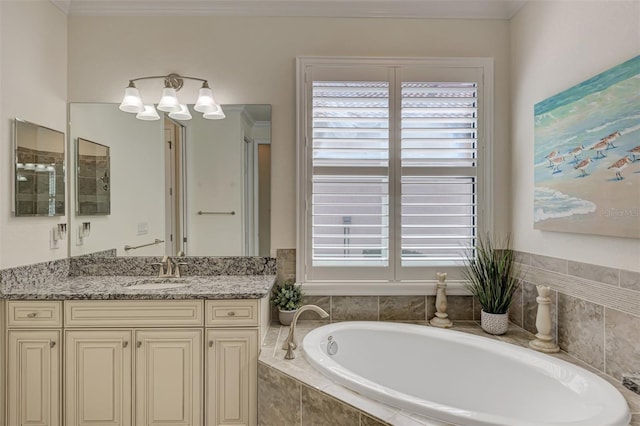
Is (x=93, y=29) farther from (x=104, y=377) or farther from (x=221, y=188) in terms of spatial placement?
(x=104, y=377)

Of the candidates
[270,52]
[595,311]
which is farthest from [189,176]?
[595,311]

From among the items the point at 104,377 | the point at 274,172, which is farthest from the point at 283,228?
the point at 104,377

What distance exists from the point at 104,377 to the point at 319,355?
115 cm

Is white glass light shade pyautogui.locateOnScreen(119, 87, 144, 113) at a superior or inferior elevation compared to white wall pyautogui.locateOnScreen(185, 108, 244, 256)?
superior

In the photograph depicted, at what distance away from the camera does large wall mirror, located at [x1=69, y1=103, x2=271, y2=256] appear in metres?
2.42

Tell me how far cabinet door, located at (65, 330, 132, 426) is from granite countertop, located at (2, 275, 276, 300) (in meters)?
0.23

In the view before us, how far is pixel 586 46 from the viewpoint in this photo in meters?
1.75

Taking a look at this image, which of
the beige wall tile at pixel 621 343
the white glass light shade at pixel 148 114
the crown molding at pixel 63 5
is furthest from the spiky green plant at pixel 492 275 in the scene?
the crown molding at pixel 63 5

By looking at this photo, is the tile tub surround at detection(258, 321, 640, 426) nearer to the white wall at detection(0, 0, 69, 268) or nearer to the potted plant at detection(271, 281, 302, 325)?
the potted plant at detection(271, 281, 302, 325)

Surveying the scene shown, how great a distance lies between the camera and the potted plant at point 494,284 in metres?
2.15

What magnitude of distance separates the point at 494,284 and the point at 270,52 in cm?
205

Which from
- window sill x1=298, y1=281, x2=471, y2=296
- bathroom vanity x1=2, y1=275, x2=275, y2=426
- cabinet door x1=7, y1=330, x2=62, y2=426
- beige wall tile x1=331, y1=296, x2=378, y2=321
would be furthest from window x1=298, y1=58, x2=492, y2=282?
cabinet door x1=7, y1=330, x2=62, y2=426

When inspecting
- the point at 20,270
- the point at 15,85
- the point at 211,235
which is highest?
the point at 15,85

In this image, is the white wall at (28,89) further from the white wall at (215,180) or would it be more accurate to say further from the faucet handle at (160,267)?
the white wall at (215,180)
